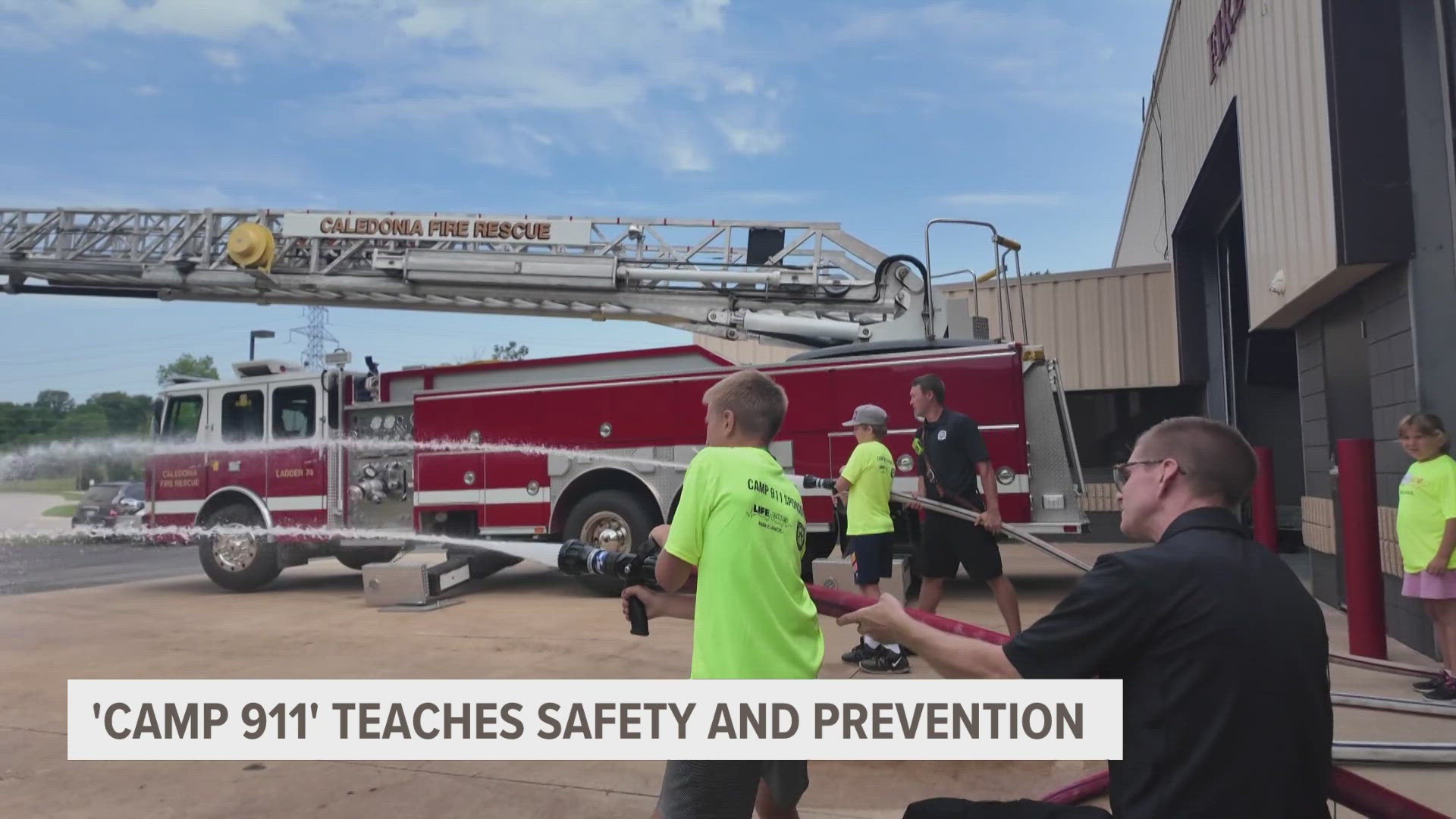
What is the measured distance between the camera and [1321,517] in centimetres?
812

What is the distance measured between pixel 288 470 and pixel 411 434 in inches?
54.7

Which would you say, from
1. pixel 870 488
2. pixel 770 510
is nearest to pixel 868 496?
pixel 870 488

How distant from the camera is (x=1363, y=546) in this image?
5.93m

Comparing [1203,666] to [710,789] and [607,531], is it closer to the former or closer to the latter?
[710,789]

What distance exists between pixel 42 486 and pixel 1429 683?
15.3 m

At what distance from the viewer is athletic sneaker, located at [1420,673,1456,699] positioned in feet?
16.2

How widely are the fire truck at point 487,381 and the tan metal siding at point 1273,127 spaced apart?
2101 mm

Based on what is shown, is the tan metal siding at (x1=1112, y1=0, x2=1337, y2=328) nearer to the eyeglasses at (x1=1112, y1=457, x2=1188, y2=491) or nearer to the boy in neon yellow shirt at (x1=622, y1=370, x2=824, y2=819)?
the eyeglasses at (x1=1112, y1=457, x2=1188, y2=491)

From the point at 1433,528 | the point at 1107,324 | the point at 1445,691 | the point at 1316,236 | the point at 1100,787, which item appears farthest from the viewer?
the point at 1107,324

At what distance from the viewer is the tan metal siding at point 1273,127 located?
6.36 m

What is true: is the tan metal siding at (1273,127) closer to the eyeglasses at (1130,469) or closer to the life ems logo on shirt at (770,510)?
the eyeglasses at (1130,469)

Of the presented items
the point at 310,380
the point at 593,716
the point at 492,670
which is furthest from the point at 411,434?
the point at 593,716

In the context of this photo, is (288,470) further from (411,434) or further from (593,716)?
(593,716)

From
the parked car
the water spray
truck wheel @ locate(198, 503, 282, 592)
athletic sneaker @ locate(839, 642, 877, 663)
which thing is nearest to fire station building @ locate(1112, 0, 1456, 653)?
athletic sneaker @ locate(839, 642, 877, 663)
